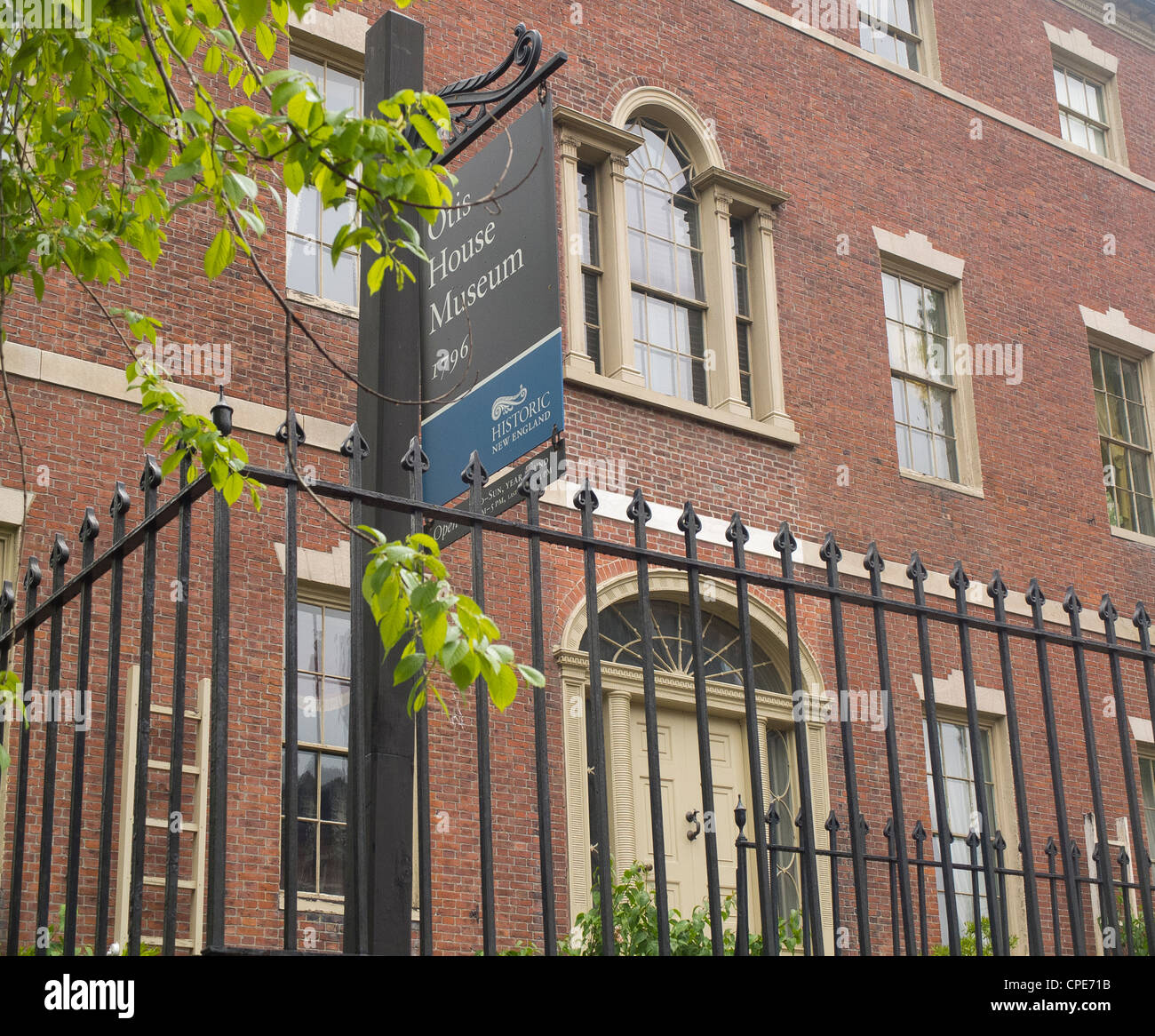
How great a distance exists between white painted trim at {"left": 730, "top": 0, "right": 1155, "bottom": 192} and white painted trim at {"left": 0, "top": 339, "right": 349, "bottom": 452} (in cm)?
675

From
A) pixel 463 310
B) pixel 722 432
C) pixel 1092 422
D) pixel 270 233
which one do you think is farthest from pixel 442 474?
pixel 1092 422

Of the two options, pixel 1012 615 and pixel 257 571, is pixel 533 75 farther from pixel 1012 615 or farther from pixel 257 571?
pixel 1012 615

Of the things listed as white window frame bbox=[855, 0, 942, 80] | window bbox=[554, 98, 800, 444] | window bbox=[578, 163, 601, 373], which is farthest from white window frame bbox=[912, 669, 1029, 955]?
white window frame bbox=[855, 0, 942, 80]

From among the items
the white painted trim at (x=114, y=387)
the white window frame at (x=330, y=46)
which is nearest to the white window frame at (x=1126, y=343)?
the white window frame at (x=330, y=46)

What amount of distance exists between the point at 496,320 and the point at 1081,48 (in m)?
14.7

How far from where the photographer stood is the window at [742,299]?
14516mm

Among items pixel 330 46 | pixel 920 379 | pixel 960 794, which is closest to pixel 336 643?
pixel 330 46

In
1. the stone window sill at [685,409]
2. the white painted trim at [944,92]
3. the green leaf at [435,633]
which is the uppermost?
the white painted trim at [944,92]

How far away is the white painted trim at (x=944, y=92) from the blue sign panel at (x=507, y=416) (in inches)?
412

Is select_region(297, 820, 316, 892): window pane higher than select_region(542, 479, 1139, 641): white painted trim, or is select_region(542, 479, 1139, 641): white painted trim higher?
select_region(542, 479, 1139, 641): white painted trim

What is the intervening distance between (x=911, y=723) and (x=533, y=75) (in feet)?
30.3

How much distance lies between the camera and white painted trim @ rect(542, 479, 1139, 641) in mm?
12578

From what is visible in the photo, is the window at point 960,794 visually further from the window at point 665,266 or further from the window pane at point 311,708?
the window pane at point 311,708

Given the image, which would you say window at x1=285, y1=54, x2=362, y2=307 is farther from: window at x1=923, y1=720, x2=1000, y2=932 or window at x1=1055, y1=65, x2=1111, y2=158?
window at x1=1055, y1=65, x2=1111, y2=158
